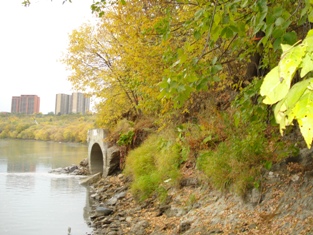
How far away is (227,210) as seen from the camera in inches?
232

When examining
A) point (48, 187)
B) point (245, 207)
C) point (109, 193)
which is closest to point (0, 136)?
point (48, 187)

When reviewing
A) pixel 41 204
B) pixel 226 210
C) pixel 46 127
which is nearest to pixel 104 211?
pixel 41 204

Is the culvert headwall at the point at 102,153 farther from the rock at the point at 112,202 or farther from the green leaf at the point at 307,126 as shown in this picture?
the green leaf at the point at 307,126

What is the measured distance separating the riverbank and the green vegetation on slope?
37.3 metres

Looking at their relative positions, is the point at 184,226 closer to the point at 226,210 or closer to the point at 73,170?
the point at 226,210

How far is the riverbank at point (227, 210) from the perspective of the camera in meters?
4.80

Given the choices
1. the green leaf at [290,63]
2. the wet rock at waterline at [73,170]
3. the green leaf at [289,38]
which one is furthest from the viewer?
the wet rock at waterline at [73,170]

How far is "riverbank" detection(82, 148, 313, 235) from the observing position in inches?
189

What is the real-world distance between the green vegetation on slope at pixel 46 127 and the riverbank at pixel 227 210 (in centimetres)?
3725

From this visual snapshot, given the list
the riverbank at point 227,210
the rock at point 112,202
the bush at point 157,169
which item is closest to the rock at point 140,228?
the riverbank at point 227,210

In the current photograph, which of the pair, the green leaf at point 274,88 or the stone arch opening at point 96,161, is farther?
the stone arch opening at point 96,161

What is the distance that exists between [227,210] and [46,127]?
195 feet

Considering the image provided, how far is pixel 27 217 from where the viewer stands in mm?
10406

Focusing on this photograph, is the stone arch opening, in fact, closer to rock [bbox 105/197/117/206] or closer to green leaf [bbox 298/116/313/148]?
rock [bbox 105/197/117/206]
